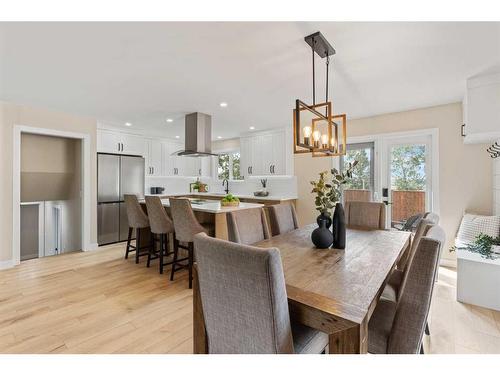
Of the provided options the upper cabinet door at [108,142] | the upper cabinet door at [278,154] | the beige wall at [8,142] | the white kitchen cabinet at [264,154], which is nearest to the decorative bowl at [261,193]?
the white kitchen cabinet at [264,154]

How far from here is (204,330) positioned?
54.7 inches

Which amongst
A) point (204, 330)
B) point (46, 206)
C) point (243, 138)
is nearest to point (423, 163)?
point (243, 138)

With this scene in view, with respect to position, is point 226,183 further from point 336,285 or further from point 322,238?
point 336,285

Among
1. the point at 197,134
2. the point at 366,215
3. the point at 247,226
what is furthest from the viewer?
the point at 197,134

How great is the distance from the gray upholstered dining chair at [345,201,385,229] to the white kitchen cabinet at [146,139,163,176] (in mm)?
4487

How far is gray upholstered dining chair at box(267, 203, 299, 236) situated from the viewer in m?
2.53

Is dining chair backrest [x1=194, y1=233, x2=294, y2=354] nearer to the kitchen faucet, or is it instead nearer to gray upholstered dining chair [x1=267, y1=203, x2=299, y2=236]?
gray upholstered dining chair [x1=267, y1=203, x2=299, y2=236]

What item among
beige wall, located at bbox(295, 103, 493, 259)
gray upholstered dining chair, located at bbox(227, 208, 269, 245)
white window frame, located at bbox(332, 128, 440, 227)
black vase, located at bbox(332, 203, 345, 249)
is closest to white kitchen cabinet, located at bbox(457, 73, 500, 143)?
beige wall, located at bbox(295, 103, 493, 259)

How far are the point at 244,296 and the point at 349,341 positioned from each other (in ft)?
1.42

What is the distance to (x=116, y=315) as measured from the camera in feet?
7.49

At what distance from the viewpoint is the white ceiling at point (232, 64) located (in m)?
1.87

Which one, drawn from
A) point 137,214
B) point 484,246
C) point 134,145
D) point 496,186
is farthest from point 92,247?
point 496,186
